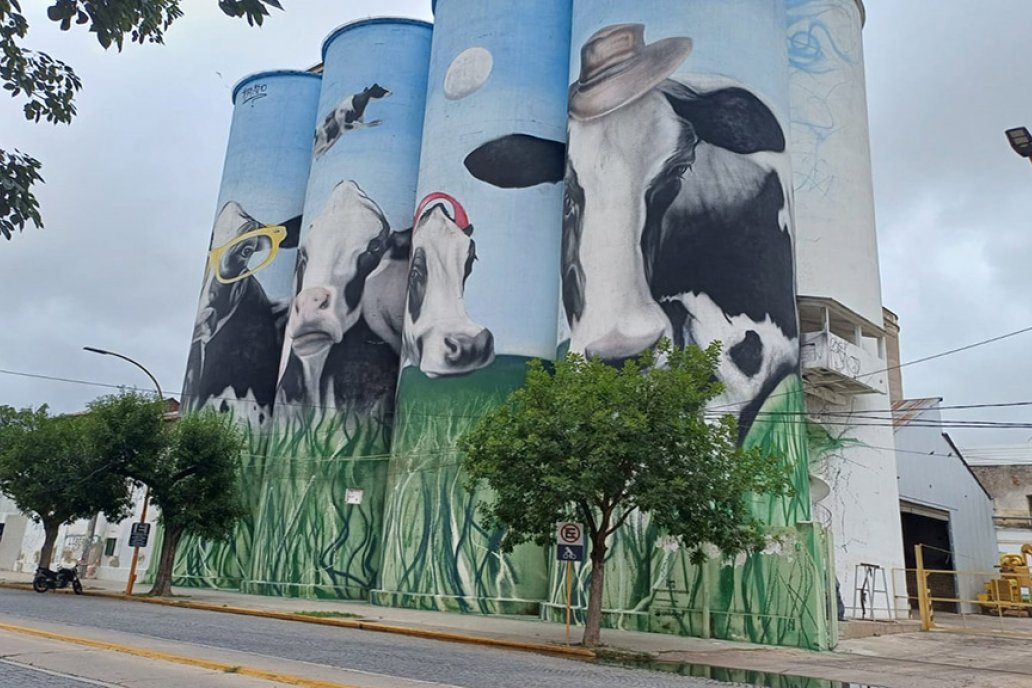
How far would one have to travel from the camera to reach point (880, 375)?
3412 centimetres

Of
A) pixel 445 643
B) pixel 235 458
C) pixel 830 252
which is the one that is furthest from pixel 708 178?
pixel 235 458

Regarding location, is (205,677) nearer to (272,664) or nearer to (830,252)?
(272,664)

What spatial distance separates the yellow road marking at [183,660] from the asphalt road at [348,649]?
2.70 ft

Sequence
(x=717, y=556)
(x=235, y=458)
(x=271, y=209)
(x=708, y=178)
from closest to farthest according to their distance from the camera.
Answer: (x=717, y=556) < (x=708, y=178) < (x=235, y=458) < (x=271, y=209)

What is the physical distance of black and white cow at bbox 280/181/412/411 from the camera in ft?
122

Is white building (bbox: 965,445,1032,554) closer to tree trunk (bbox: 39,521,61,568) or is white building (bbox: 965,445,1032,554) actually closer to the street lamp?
the street lamp

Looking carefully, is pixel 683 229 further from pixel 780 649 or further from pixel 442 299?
pixel 780 649

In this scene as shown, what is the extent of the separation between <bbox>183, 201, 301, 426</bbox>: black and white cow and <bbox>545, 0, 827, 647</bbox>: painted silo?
18.3 metres

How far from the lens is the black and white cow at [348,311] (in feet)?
122

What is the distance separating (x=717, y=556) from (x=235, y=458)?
737 inches

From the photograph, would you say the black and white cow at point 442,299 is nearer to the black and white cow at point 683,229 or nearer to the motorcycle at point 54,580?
the black and white cow at point 683,229

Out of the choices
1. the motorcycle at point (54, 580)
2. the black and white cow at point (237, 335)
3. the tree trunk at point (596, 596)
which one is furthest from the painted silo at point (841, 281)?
the motorcycle at point (54, 580)

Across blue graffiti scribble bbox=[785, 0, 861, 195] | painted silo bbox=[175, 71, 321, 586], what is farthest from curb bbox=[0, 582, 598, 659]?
blue graffiti scribble bbox=[785, 0, 861, 195]

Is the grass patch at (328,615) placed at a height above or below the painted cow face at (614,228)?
below
